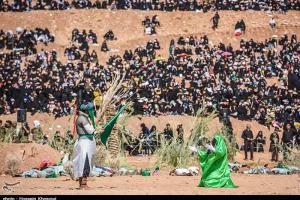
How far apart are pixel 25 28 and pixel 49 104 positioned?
14301mm

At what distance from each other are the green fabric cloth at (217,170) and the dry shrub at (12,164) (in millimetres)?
4345

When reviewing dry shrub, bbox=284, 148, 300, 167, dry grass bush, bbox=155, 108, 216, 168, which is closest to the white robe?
dry grass bush, bbox=155, 108, 216, 168

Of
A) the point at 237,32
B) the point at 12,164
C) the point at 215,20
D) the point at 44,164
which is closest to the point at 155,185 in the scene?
the point at 44,164

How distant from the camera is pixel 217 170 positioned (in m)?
15.0

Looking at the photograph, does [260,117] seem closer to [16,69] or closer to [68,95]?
[68,95]

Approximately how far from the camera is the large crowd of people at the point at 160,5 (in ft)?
157

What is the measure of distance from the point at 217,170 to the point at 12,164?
4653mm

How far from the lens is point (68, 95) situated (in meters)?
33.0

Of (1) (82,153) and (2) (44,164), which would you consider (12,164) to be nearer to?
(2) (44,164)

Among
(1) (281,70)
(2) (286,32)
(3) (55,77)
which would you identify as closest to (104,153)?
(3) (55,77)

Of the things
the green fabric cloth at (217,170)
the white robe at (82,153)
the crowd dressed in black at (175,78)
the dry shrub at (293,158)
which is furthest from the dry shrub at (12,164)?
the crowd dressed in black at (175,78)

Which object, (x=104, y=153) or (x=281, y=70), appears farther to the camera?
(x=281, y=70)

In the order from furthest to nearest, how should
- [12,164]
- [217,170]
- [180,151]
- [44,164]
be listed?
[180,151], [44,164], [12,164], [217,170]

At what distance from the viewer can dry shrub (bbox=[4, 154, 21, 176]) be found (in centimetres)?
1778
